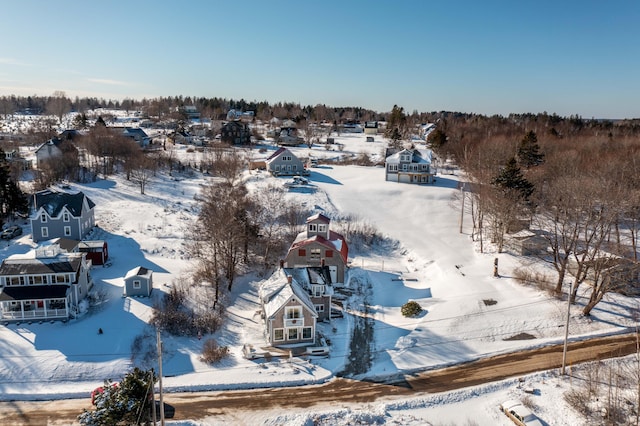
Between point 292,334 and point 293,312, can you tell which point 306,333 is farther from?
point 293,312

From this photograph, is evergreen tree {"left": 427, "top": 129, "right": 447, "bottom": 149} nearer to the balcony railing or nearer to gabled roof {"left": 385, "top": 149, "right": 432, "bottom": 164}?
gabled roof {"left": 385, "top": 149, "right": 432, "bottom": 164}

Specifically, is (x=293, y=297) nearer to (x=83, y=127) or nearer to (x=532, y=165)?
(x=532, y=165)

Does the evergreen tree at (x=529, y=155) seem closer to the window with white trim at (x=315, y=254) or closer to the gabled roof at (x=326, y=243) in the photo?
the gabled roof at (x=326, y=243)

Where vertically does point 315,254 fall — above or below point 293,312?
above

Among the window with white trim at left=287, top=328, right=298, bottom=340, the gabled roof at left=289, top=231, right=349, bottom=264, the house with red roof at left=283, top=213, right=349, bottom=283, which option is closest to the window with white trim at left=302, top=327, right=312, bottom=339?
the window with white trim at left=287, top=328, right=298, bottom=340

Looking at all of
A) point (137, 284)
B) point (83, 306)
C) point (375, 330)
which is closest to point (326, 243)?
point (375, 330)

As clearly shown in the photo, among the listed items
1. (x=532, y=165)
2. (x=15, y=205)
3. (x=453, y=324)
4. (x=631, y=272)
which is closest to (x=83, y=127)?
(x=15, y=205)
